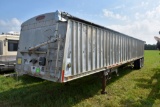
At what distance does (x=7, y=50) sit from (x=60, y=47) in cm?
818

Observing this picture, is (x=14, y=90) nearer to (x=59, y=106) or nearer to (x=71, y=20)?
(x=59, y=106)

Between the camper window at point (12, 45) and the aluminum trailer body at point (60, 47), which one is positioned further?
the camper window at point (12, 45)

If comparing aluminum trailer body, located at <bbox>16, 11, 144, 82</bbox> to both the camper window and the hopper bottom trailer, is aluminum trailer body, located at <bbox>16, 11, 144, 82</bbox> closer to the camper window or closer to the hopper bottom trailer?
the hopper bottom trailer

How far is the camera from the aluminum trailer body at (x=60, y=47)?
5141 millimetres

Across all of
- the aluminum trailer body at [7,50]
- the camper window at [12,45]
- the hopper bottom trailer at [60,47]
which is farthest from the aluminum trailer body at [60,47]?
the camper window at [12,45]

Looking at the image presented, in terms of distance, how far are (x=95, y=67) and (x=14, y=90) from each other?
12.3 ft

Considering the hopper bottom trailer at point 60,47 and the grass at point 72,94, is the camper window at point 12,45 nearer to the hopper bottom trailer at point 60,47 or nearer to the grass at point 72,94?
the grass at point 72,94

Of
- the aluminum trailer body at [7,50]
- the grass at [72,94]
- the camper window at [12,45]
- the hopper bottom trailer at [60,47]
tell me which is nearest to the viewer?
the hopper bottom trailer at [60,47]

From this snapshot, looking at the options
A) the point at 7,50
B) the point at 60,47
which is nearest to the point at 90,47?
the point at 60,47

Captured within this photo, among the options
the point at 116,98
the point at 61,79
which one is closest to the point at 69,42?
the point at 61,79

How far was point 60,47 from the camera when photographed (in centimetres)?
513

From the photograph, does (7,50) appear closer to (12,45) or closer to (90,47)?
(12,45)

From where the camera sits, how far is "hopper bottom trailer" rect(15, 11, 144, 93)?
16.9 ft

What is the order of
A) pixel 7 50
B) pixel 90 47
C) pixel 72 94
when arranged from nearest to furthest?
pixel 90 47 → pixel 72 94 → pixel 7 50
